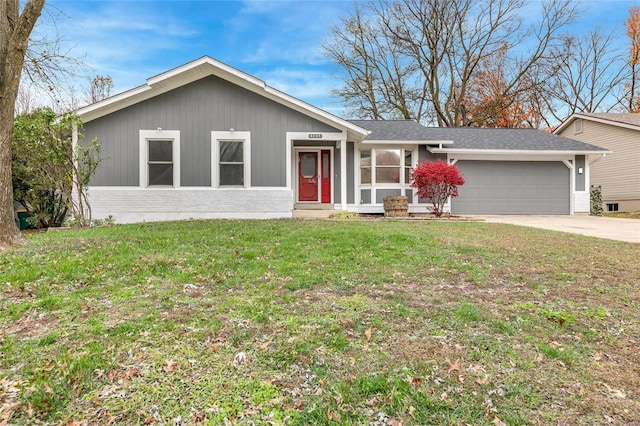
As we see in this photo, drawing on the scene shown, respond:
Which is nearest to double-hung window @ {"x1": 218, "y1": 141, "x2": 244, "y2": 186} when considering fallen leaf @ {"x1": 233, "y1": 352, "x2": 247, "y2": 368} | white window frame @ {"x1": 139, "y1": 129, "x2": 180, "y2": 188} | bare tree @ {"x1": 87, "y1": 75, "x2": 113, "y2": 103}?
white window frame @ {"x1": 139, "y1": 129, "x2": 180, "y2": 188}

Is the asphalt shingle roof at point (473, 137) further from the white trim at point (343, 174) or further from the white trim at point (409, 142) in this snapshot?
the white trim at point (343, 174)

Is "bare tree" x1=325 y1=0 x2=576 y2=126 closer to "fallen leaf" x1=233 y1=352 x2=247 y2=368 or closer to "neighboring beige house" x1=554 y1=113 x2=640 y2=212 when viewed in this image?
"neighboring beige house" x1=554 y1=113 x2=640 y2=212

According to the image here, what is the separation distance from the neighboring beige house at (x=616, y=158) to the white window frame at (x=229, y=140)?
15.5 metres

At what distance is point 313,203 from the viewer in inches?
509

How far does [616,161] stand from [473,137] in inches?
A: 326

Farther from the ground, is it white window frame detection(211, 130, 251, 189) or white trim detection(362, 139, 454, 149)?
white trim detection(362, 139, 454, 149)

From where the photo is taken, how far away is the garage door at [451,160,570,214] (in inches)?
551

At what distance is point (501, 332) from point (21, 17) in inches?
342

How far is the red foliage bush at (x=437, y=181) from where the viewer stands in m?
11.7

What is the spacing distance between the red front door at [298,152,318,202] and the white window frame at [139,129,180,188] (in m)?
4.29

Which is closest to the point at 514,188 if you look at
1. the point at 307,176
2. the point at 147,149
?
the point at 307,176

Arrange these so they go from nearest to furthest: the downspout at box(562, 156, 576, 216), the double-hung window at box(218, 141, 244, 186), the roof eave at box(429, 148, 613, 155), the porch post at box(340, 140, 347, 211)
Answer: the double-hung window at box(218, 141, 244, 186)
the porch post at box(340, 140, 347, 211)
the roof eave at box(429, 148, 613, 155)
the downspout at box(562, 156, 576, 216)

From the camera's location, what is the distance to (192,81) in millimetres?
10883

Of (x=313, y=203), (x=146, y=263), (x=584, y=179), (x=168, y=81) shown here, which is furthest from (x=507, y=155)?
(x=146, y=263)
